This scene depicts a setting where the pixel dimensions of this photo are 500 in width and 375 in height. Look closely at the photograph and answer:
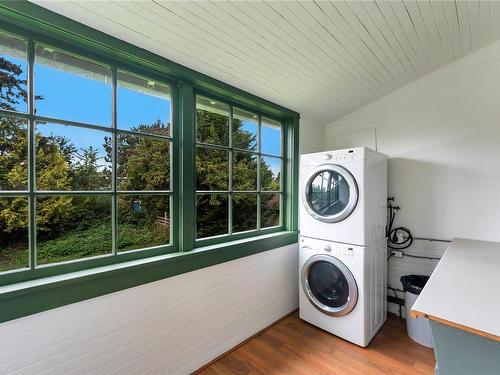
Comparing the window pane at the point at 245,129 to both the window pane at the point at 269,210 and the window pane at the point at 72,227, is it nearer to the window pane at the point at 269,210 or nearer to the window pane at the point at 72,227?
the window pane at the point at 269,210

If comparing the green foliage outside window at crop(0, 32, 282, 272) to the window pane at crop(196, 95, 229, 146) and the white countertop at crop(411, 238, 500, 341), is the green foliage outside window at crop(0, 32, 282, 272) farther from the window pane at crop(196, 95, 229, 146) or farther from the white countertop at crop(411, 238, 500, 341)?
the white countertop at crop(411, 238, 500, 341)

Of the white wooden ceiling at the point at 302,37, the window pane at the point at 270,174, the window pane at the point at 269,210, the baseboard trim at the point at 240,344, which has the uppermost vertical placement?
the white wooden ceiling at the point at 302,37

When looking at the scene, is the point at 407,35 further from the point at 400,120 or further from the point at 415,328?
the point at 415,328

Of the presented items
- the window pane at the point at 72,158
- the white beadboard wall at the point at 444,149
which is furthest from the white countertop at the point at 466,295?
the window pane at the point at 72,158

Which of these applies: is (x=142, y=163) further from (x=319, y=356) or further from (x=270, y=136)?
(x=319, y=356)

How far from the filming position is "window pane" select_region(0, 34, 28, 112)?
43.8 inches

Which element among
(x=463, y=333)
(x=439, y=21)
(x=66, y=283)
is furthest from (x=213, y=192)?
(x=439, y=21)

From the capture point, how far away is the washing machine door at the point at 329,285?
197cm

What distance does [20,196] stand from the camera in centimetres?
113

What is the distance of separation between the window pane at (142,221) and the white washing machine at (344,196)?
4.08 feet

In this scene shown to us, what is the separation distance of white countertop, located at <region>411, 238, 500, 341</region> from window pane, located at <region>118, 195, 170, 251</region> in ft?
4.73

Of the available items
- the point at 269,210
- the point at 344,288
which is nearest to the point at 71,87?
the point at 269,210

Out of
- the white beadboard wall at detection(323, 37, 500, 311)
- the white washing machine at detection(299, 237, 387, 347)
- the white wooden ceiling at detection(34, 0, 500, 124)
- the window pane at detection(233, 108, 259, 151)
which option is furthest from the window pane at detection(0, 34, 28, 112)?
the white beadboard wall at detection(323, 37, 500, 311)

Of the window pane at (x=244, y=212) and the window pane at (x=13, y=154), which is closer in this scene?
the window pane at (x=13, y=154)
